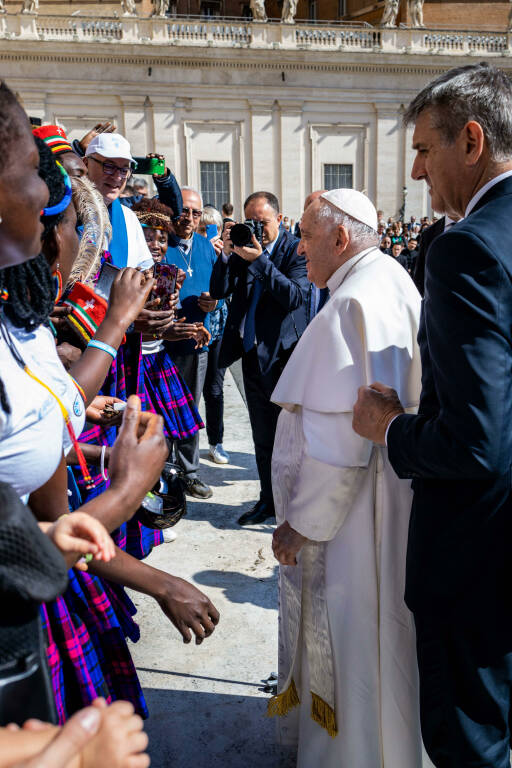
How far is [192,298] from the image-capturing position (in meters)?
5.31

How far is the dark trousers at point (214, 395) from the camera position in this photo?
566 centimetres

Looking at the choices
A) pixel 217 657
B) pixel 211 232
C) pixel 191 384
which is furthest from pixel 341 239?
pixel 211 232

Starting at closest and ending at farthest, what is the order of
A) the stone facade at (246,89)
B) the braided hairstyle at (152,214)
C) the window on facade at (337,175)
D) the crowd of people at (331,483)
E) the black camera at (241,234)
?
1. the crowd of people at (331,483)
2. the braided hairstyle at (152,214)
3. the black camera at (241,234)
4. the stone facade at (246,89)
5. the window on facade at (337,175)

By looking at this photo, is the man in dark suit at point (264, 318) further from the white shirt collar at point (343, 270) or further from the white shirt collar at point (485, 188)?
the white shirt collar at point (485, 188)

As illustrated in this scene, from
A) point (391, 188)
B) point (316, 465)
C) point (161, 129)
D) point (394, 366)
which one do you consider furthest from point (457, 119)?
point (391, 188)

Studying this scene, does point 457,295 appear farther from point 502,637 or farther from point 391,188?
point 391,188

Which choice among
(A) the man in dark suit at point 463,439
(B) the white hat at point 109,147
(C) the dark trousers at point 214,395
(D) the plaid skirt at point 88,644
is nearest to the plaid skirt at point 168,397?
(B) the white hat at point 109,147

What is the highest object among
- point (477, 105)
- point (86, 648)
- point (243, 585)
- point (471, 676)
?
point (477, 105)

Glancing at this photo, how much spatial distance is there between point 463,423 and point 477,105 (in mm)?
855

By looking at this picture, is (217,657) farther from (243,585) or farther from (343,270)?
(343,270)

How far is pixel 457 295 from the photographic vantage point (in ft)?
4.96

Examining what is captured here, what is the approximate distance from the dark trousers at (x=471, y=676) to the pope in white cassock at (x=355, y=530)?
280mm

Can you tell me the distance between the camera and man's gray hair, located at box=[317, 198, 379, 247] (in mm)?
2266

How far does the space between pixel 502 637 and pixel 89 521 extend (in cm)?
120
